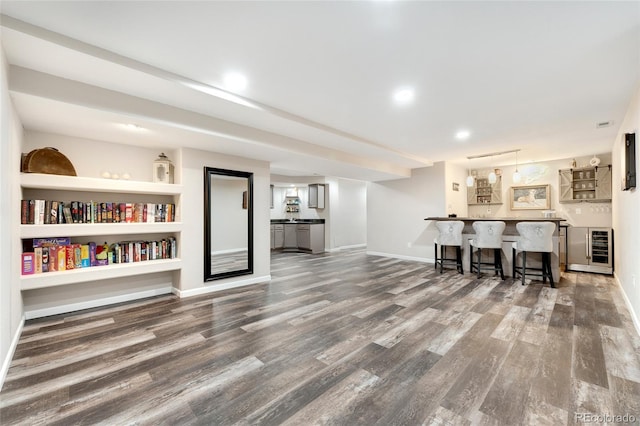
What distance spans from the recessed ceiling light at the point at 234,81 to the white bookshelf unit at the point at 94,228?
1825 millimetres

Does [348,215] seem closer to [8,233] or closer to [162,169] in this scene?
[162,169]

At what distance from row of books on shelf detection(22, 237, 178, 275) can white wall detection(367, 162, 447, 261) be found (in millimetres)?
5295

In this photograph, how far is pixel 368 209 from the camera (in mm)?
7984

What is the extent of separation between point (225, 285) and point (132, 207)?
1743mm

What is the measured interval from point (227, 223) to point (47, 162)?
7.34 feet

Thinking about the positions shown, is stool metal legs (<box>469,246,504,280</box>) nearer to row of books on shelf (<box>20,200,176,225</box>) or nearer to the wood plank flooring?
the wood plank flooring

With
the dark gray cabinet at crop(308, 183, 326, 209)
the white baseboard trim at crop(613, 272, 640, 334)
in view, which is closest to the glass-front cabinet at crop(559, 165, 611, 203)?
the white baseboard trim at crop(613, 272, 640, 334)

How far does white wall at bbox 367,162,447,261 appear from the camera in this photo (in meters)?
6.59

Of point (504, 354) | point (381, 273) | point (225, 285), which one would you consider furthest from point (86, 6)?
Result: point (381, 273)

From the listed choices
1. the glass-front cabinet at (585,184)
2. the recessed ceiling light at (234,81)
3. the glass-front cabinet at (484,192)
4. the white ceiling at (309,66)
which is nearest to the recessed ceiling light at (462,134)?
the white ceiling at (309,66)

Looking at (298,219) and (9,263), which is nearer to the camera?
(9,263)

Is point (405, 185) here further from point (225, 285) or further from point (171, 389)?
point (171, 389)

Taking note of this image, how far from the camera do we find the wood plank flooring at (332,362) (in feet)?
5.42

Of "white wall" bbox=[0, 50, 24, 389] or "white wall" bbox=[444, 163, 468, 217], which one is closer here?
"white wall" bbox=[0, 50, 24, 389]
